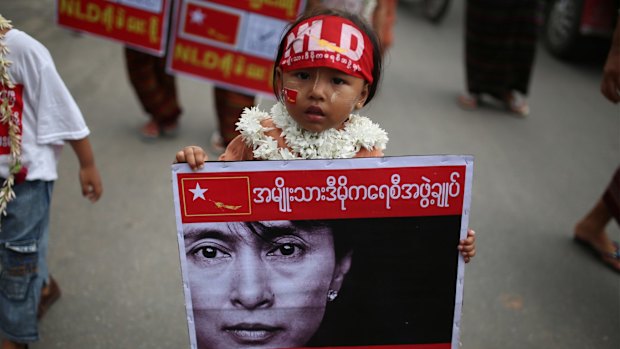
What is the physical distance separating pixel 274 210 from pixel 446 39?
5.84m

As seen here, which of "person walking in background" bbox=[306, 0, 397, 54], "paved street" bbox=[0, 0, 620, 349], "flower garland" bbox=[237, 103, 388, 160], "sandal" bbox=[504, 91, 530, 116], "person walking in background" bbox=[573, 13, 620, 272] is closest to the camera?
"flower garland" bbox=[237, 103, 388, 160]

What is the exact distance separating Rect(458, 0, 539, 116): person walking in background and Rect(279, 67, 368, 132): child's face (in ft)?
11.5

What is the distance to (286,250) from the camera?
1.63 m

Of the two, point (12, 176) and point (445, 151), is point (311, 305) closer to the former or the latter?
point (12, 176)

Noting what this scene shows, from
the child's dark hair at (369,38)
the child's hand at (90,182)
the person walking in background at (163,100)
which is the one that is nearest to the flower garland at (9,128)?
the child's hand at (90,182)

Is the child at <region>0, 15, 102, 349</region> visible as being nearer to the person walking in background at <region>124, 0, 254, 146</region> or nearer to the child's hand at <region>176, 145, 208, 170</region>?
the child's hand at <region>176, 145, 208, 170</region>

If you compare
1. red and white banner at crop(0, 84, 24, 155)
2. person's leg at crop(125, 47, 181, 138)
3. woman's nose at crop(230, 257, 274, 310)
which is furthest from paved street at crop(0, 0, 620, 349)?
woman's nose at crop(230, 257, 274, 310)

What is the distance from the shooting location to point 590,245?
333 centimetres

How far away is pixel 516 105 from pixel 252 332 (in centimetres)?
403

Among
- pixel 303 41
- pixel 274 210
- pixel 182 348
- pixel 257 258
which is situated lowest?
pixel 182 348

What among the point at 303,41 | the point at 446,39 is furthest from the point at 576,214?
the point at 446,39

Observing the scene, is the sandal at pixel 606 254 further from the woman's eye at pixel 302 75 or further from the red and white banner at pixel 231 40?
the woman's eye at pixel 302 75

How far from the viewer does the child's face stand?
1662 millimetres

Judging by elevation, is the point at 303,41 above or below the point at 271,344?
above
